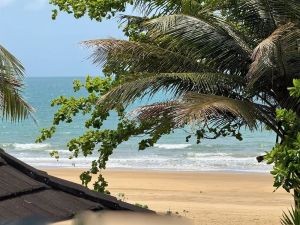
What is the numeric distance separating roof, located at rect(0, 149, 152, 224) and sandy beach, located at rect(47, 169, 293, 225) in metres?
10.2

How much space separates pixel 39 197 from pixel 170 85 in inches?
185

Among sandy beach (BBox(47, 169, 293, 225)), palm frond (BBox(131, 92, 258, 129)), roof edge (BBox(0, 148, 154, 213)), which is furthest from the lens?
sandy beach (BBox(47, 169, 293, 225))

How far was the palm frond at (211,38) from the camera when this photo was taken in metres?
7.20

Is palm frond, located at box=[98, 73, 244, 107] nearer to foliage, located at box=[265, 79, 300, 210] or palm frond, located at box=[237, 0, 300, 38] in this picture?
palm frond, located at box=[237, 0, 300, 38]

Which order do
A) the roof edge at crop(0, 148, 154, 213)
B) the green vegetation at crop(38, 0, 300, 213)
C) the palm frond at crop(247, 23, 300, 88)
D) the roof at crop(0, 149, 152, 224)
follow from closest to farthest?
the roof at crop(0, 149, 152, 224)
the roof edge at crop(0, 148, 154, 213)
the palm frond at crop(247, 23, 300, 88)
the green vegetation at crop(38, 0, 300, 213)

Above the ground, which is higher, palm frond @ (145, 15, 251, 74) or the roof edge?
palm frond @ (145, 15, 251, 74)

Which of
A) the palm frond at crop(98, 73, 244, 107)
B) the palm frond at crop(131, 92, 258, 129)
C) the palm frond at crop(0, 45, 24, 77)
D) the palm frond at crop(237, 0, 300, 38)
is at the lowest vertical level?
the palm frond at crop(131, 92, 258, 129)

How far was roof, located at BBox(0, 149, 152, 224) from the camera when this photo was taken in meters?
2.78

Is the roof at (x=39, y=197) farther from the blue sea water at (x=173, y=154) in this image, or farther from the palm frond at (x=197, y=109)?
the blue sea water at (x=173, y=154)

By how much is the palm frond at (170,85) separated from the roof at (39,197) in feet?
13.2

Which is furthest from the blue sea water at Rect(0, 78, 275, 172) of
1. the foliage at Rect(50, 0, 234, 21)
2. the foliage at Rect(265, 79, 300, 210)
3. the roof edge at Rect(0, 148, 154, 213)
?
the roof edge at Rect(0, 148, 154, 213)

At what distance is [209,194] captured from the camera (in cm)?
1958

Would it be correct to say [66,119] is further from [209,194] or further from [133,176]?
[133,176]

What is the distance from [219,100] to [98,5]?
3.30 meters
